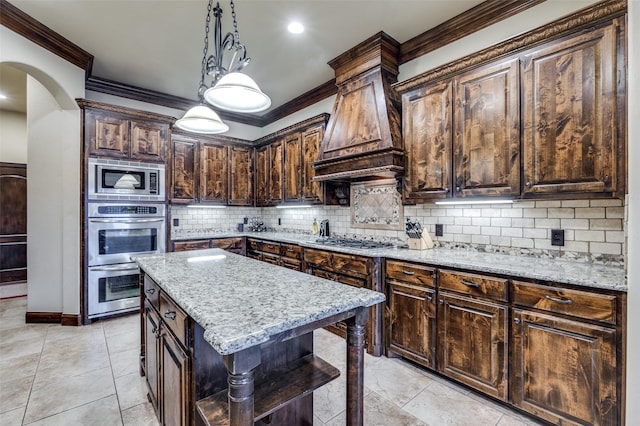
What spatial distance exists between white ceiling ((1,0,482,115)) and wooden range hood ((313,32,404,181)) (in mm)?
171

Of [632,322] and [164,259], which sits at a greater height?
[164,259]

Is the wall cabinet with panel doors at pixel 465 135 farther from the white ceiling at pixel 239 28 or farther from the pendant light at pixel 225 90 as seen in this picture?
the pendant light at pixel 225 90

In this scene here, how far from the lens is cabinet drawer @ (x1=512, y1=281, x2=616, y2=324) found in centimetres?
160

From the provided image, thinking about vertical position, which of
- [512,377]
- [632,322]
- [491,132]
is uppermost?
[491,132]

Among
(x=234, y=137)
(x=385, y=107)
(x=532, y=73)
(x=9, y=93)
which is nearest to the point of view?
(x=532, y=73)

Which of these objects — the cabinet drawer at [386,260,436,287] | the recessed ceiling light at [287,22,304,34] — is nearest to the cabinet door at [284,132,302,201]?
the recessed ceiling light at [287,22,304,34]

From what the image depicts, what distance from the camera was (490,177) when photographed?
2334 millimetres

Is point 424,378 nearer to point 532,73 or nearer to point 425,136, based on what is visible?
point 425,136

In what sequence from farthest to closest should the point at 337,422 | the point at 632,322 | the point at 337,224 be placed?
1. the point at 337,224
2. the point at 337,422
3. the point at 632,322

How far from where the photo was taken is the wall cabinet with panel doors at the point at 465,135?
7.34 ft

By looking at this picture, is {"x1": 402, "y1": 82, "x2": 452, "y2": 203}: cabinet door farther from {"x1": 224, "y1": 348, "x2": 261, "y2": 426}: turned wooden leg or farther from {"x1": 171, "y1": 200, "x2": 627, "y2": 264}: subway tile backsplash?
{"x1": 224, "y1": 348, "x2": 261, "y2": 426}: turned wooden leg

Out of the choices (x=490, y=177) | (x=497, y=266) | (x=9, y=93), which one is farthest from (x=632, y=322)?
(x=9, y=93)

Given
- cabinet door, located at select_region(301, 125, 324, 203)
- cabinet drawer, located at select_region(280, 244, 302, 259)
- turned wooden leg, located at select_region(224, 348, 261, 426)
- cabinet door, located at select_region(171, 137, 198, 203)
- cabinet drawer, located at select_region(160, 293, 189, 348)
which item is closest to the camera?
turned wooden leg, located at select_region(224, 348, 261, 426)

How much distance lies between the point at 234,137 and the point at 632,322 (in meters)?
5.21
